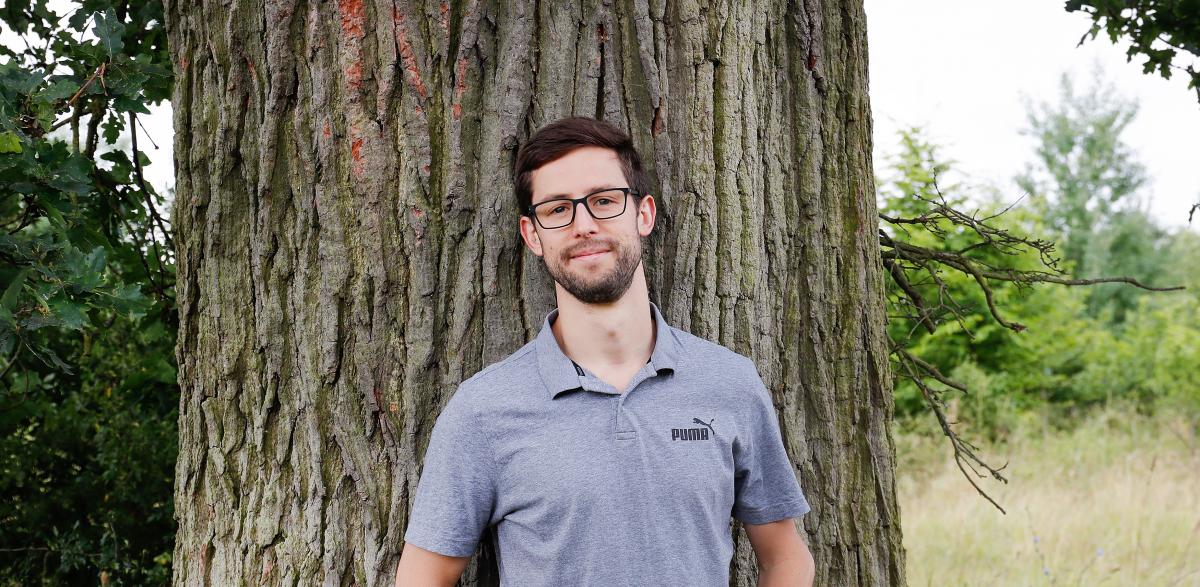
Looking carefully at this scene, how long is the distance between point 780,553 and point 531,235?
98 centimetres

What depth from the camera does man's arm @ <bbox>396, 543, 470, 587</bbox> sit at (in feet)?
7.11

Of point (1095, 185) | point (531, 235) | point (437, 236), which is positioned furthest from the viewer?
point (1095, 185)

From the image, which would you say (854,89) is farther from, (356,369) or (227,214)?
(227,214)

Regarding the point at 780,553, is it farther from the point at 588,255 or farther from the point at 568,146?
the point at 568,146

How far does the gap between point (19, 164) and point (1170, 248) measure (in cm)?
3116

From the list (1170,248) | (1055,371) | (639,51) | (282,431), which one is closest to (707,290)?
(639,51)

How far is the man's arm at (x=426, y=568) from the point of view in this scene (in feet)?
7.11

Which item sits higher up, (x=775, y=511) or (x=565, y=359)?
(x=565, y=359)

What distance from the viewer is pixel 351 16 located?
2559 mm

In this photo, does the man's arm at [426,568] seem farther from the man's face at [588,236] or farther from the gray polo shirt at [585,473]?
the man's face at [588,236]

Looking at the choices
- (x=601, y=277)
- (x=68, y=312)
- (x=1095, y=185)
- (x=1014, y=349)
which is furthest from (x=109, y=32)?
(x=1095, y=185)

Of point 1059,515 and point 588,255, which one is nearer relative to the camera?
point 588,255

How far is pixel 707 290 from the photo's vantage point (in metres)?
2.64

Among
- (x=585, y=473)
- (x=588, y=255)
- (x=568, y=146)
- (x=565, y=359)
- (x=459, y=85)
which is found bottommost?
(x=585, y=473)
